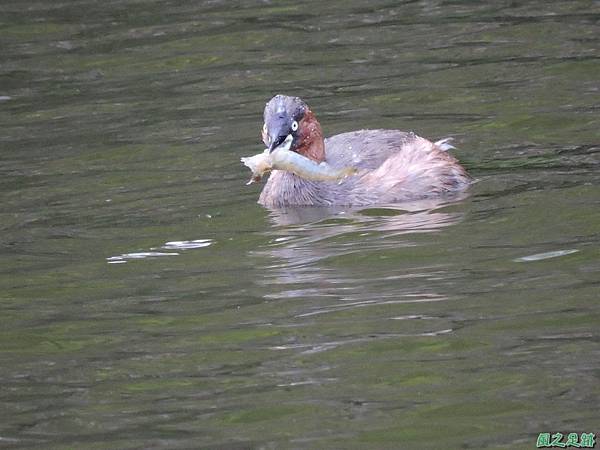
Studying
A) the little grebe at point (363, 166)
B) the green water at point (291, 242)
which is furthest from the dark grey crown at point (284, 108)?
the green water at point (291, 242)

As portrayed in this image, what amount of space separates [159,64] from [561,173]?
19.6ft

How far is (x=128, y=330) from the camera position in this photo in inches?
295

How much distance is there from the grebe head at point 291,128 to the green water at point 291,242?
1.60ft

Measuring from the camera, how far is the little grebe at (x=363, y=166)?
33.5 ft

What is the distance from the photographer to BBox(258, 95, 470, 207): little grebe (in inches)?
402

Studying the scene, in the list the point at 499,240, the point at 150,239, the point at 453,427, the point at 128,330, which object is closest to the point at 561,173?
the point at 499,240

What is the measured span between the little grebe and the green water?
0.21m

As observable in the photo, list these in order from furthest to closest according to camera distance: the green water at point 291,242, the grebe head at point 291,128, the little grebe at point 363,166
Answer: the little grebe at point 363,166 → the grebe head at point 291,128 → the green water at point 291,242

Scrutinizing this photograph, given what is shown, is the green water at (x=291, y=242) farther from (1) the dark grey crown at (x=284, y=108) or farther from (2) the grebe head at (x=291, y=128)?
(1) the dark grey crown at (x=284, y=108)

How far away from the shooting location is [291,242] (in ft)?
30.1

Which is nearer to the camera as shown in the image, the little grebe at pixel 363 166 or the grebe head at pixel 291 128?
the grebe head at pixel 291 128

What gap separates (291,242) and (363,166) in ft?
4.62

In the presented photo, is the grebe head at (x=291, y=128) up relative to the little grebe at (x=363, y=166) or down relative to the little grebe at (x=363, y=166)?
up

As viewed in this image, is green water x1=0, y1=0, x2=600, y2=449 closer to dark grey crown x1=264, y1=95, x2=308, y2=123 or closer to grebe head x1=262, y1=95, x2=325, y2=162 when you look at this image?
grebe head x1=262, y1=95, x2=325, y2=162
